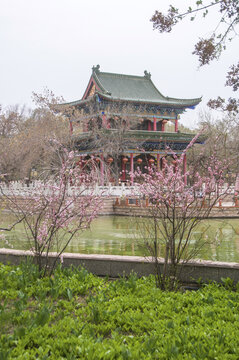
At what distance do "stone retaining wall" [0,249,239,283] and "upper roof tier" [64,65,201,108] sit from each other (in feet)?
72.6

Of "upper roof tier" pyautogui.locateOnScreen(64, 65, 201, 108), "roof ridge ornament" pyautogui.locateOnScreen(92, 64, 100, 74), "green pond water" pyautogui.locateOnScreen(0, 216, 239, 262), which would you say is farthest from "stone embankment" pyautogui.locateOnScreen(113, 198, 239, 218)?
"roof ridge ornament" pyautogui.locateOnScreen(92, 64, 100, 74)

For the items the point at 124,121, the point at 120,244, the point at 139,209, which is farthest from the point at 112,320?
the point at 124,121

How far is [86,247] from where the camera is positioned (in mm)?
10242

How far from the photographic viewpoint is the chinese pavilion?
25.5 meters

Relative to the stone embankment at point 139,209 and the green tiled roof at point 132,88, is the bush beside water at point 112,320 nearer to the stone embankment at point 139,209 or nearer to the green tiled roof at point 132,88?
the stone embankment at point 139,209

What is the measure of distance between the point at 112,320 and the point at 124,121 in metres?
25.2

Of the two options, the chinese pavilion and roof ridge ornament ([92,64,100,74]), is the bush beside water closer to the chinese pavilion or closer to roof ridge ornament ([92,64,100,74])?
the chinese pavilion

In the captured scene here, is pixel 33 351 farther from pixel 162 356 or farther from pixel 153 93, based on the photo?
pixel 153 93

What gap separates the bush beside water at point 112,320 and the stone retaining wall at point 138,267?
255 millimetres

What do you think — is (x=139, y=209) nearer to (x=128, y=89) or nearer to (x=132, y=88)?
(x=128, y=89)

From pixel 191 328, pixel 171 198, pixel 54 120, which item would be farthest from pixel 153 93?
pixel 191 328

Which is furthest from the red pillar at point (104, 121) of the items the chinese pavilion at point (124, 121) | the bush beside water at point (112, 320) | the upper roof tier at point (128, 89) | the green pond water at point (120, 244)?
the bush beside water at point (112, 320)

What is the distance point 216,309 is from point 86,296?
5.32ft

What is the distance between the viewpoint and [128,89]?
99.0ft
